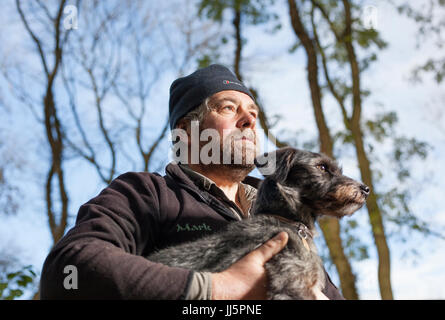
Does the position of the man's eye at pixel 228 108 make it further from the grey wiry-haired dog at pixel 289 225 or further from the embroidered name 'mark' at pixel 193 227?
the embroidered name 'mark' at pixel 193 227

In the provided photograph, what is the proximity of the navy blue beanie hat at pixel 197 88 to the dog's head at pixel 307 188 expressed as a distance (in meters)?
1.26

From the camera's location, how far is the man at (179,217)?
10.3 feet

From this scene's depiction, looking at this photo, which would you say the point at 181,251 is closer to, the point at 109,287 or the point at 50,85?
the point at 109,287

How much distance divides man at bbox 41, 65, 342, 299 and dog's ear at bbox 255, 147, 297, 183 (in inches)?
13.8

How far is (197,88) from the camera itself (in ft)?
18.6

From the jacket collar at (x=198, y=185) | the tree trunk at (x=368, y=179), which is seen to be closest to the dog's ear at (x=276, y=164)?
the jacket collar at (x=198, y=185)

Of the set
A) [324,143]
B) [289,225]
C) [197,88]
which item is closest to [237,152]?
[197,88]

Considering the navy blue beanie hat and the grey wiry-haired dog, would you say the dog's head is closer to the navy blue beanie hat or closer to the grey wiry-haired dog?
the grey wiry-haired dog

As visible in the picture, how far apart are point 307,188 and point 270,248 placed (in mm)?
1347

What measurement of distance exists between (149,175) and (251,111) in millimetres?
1636

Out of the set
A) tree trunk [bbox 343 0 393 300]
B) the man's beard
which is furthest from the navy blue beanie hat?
tree trunk [bbox 343 0 393 300]

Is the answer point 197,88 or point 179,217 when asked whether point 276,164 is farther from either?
point 197,88

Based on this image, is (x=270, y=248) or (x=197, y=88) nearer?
(x=270, y=248)
